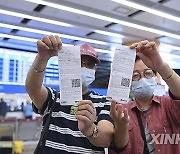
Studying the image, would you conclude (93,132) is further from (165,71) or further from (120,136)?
(165,71)

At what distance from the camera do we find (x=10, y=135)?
4.29 m

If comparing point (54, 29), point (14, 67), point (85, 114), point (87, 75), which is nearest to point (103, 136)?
point (85, 114)

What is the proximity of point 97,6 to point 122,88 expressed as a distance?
16.5 feet

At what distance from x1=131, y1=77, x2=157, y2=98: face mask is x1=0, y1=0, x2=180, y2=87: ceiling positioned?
4287 mm

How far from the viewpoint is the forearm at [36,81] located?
1.28m

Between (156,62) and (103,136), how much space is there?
444mm

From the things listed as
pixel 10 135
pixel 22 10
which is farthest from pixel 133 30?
pixel 10 135

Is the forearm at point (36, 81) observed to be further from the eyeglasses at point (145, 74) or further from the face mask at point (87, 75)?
the eyeglasses at point (145, 74)

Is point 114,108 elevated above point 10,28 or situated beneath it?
situated beneath

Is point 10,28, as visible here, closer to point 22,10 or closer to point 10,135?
point 22,10

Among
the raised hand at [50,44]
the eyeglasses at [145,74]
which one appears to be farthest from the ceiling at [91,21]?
the raised hand at [50,44]

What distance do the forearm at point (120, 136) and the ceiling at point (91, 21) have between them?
4613 millimetres

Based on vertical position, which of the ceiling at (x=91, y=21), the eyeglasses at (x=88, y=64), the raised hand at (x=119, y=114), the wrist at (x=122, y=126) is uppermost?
the ceiling at (x=91, y=21)

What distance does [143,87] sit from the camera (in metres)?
1.47
